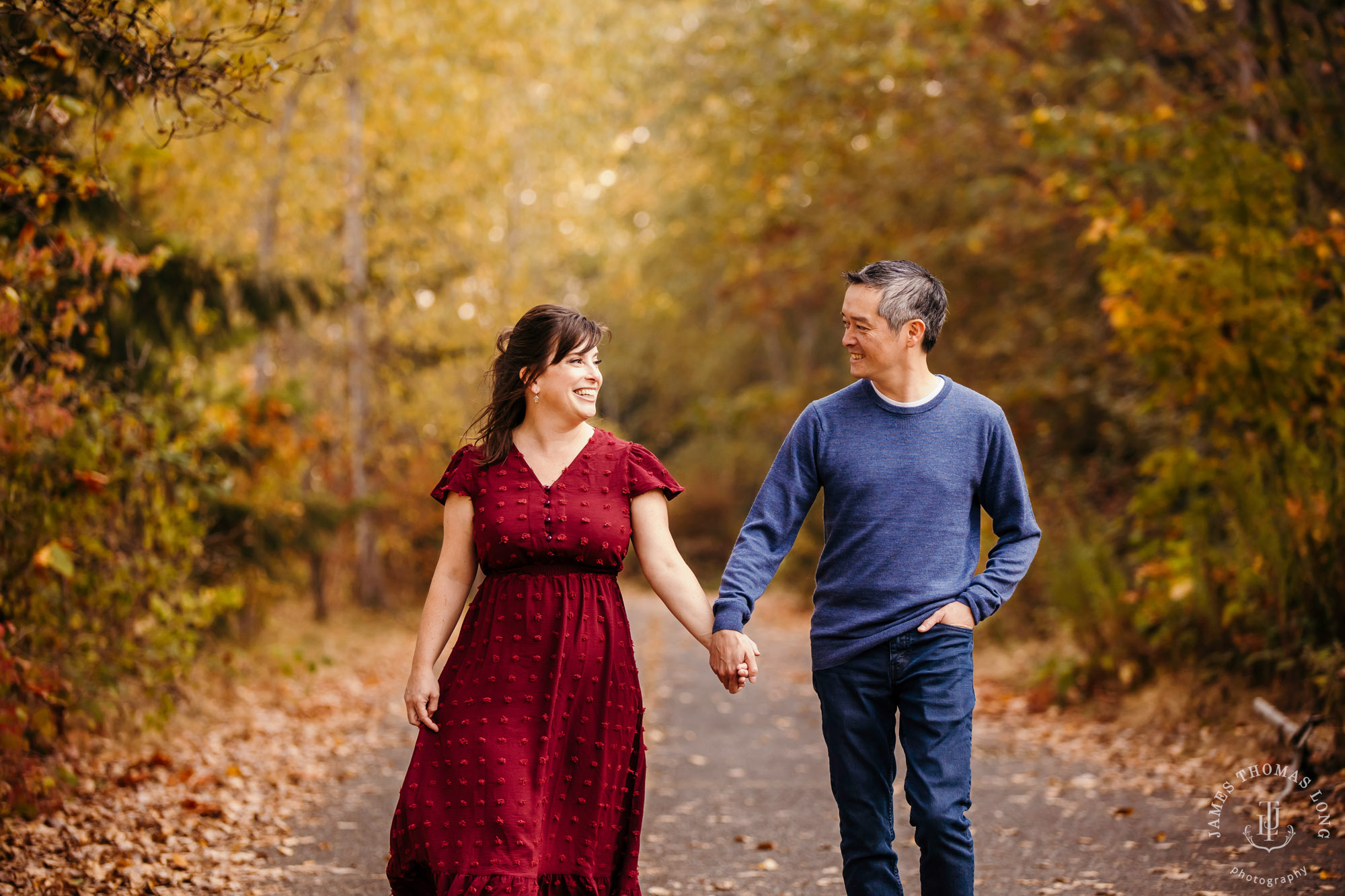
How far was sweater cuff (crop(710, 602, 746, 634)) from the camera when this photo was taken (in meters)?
3.44

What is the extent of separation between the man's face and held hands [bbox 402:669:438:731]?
4.96ft

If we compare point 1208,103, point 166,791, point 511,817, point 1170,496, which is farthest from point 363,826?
point 1208,103

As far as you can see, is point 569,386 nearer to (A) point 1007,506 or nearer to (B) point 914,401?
(B) point 914,401

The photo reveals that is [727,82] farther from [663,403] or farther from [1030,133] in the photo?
[663,403]

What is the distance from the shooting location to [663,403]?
126 ft

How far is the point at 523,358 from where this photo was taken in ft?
11.8

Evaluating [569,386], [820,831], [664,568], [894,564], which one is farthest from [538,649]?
[820,831]

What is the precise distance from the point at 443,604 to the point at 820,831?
331 cm

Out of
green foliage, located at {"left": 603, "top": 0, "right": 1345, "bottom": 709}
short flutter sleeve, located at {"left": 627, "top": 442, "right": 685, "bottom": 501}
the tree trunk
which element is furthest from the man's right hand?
the tree trunk

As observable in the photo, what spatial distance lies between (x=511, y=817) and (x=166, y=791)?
4.00 metres

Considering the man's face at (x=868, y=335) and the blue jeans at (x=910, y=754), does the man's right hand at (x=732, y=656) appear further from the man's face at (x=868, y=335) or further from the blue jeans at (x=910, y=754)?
the man's face at (x=868, y=335)

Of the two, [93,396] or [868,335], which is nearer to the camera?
[868,335]

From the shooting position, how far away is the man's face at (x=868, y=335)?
350cm

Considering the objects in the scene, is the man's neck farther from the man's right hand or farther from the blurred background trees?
the blurred background trees
